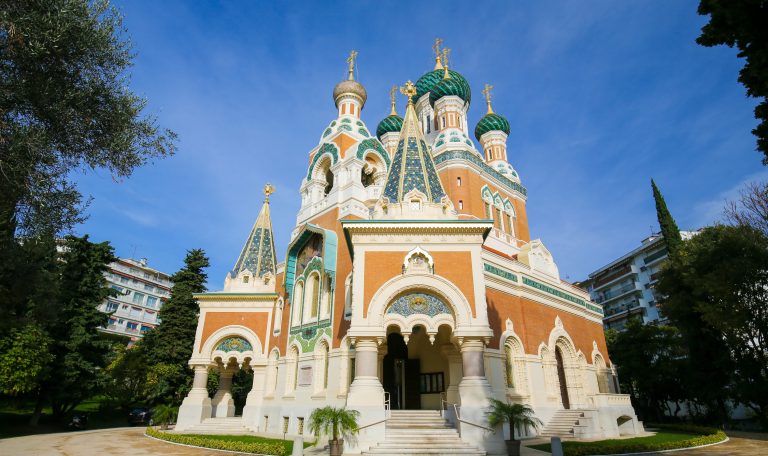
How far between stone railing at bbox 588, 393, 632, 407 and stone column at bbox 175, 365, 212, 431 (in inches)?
598

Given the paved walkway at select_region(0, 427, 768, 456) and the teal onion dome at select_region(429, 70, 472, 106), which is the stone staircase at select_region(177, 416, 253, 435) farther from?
the teal onion dome at select_region(429, 70, 472, 106)

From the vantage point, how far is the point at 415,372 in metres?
15.0

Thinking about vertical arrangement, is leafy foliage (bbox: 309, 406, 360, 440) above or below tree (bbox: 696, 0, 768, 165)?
below

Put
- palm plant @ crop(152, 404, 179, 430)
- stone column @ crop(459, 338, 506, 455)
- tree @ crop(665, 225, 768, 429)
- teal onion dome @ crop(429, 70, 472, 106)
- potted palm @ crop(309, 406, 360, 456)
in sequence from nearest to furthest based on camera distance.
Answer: potted palm @ crop(309, 406, 360, 456) < stone column @ crop(459, 338, 506, 455) < tree @ crop(665, 225, 768, 429) < palm plant @ crop(152, 404, 179, 430) < teal onion dome @ crop(429, 70, 472, 106)

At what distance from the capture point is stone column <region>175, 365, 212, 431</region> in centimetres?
1739

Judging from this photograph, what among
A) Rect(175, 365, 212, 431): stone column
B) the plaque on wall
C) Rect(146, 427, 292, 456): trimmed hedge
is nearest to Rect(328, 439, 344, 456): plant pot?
Rect(146, 427, 292, 456): trimmed hedge

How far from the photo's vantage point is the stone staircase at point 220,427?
16.8 m

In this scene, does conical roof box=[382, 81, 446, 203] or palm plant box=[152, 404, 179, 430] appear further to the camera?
palm plant box=[152, 404, 179, 430]

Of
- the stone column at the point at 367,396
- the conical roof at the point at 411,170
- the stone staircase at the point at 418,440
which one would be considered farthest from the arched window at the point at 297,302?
the stone staircase at the point at 418,440

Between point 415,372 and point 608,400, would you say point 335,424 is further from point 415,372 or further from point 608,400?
point 608,400

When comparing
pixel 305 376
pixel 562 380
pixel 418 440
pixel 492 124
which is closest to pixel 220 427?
pixel 305 376

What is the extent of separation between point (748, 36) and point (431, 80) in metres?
23.1

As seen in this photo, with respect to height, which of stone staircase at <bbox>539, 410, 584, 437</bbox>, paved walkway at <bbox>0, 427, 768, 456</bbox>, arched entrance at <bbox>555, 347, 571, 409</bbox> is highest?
arched entrance at <bbox>555, 347, 571, 409</bbox>

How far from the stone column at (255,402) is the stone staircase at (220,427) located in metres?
0.26
